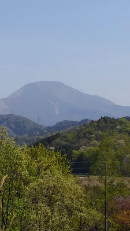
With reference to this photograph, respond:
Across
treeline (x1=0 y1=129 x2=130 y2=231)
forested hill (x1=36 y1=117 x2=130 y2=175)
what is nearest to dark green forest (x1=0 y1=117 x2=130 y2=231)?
treeline (x1=0 y1=129 x2=130 y2=231)

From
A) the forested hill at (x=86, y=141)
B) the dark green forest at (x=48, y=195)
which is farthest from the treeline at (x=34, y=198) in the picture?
the forested hill at (x=86, y=141)

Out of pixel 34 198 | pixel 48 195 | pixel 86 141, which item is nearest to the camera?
pixel 48 195

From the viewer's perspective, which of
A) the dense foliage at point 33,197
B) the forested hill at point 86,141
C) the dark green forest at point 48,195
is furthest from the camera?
the forested hill at point 86,141

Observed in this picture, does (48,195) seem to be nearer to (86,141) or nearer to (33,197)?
(33,197)

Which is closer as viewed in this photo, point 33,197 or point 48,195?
point 48,195

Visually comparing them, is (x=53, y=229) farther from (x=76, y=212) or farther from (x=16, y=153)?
(x=16, y=153)

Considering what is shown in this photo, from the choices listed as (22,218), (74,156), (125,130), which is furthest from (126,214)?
(125,130)

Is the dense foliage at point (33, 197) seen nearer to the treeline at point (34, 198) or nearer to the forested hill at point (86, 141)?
the treeline at point (34, 198)

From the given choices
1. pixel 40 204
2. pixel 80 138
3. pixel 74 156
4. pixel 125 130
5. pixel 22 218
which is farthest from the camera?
pixel 80 138

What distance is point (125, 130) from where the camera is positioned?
399 feet

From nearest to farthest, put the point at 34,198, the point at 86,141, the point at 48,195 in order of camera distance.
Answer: the point at 48,195
the point at 34,198
the point at 86,141

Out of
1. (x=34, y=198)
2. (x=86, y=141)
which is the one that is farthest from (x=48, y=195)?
(x=86, y=141)

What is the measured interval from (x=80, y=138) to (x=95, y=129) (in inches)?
308

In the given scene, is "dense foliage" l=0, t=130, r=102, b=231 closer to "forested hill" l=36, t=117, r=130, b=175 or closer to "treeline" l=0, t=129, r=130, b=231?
"treeline" l=0, t=129, r=130, b=231
